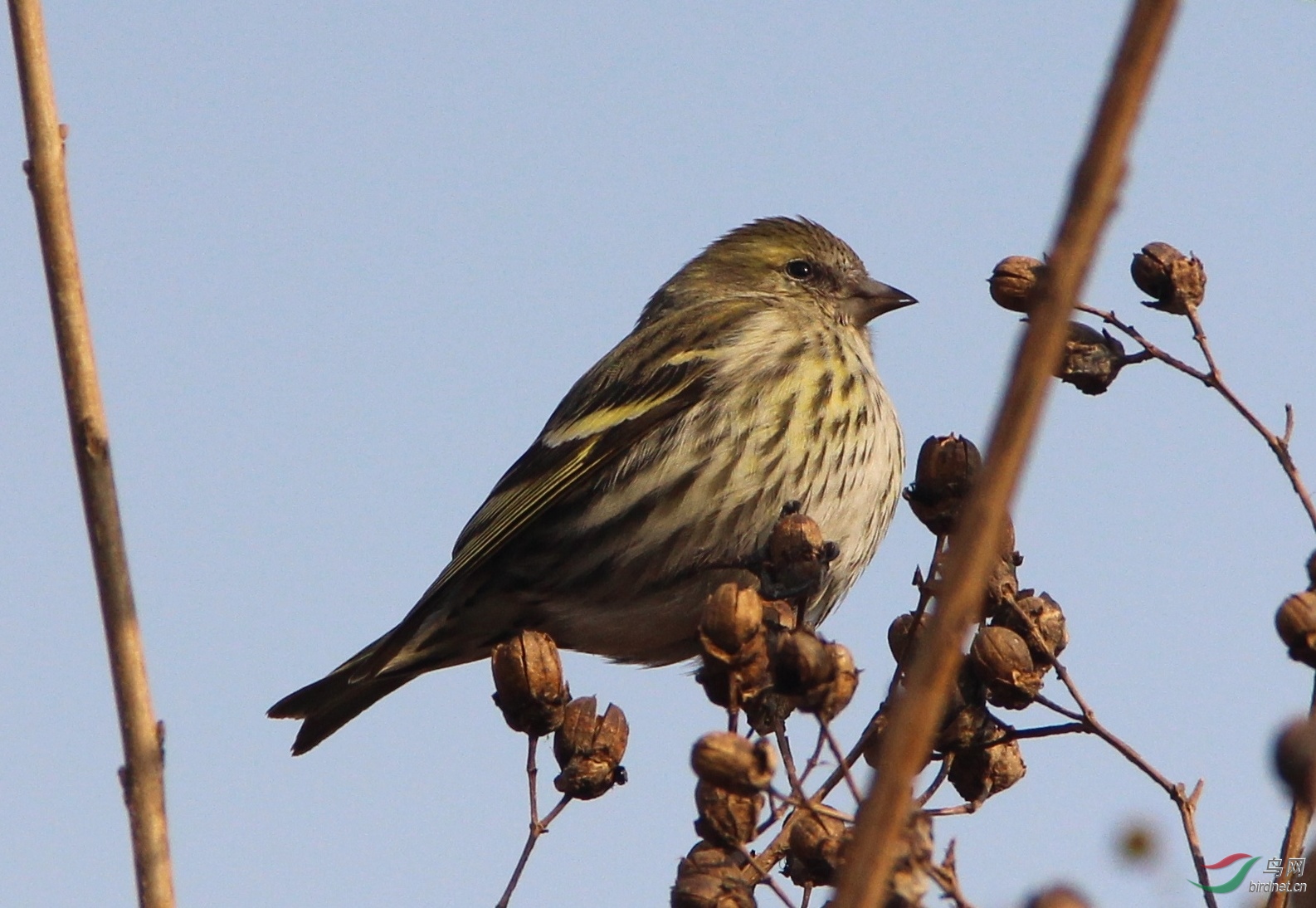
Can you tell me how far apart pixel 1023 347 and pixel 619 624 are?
5.17 m

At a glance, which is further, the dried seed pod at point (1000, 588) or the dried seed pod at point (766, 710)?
the dried seed pod at point (1000, 588)

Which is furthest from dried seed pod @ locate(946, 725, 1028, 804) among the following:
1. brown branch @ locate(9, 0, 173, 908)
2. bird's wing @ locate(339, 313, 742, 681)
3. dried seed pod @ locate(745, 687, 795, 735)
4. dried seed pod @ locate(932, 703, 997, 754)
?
bird's wing @ locate(339, 313, 742, 681)

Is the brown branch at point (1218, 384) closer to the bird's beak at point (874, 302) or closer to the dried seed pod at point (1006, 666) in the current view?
the dried seed pod at point (1006, 666)

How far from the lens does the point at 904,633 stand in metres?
3.89

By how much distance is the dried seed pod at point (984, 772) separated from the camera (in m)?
3.66

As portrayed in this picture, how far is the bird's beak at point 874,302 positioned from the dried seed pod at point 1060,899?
19.8 ft

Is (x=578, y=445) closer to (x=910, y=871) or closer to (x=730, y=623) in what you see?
(x=730, y=623)

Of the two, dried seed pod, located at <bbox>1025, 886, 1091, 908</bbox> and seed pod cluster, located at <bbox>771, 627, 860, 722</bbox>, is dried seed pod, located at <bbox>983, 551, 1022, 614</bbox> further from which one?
dried seed pod, located at <bbox>1025, 886, 1091, 908</bbox>

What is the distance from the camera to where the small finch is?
5930 mm

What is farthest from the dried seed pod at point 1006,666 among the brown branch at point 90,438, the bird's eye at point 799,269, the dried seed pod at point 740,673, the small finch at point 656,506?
the bird's eye at point 799,269

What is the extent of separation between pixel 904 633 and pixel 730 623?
785 millimetres

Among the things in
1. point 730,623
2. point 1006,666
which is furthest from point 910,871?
point 1006,666

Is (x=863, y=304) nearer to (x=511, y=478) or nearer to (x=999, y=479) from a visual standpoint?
(x=511, y=478)

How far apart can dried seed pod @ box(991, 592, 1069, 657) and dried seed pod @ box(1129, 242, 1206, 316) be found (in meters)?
0.83
